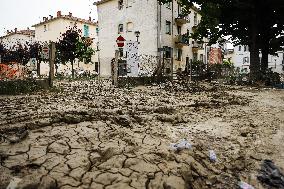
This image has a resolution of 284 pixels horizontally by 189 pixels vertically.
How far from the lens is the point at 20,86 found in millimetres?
9617

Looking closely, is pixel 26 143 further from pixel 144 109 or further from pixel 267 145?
pixel 267 145

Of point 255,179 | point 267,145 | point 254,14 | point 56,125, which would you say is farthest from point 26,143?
point 254,14

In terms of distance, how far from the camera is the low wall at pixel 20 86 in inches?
366

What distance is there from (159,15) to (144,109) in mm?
23070

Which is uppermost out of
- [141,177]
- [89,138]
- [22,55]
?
[22,55]

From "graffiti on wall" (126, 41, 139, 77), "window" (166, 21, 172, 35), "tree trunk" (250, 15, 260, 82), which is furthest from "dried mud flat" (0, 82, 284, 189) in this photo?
"window" (166, 21, 172, 35)

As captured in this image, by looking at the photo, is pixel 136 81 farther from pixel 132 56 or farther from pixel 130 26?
pixel 130 26

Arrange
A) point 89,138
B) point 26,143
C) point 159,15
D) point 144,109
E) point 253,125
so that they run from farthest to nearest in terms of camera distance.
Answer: point 159,15, point 144,109, point 253,125, point 89,138, point 26,143

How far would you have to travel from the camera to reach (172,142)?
400 centimetres

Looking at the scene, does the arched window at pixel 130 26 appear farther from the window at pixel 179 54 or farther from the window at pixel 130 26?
the window at pixel 179 54

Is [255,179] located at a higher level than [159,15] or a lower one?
lower

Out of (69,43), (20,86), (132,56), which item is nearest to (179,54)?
(69,43)

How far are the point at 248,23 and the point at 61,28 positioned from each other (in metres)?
31.2

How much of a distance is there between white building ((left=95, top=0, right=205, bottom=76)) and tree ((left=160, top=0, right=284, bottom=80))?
6331 mm
